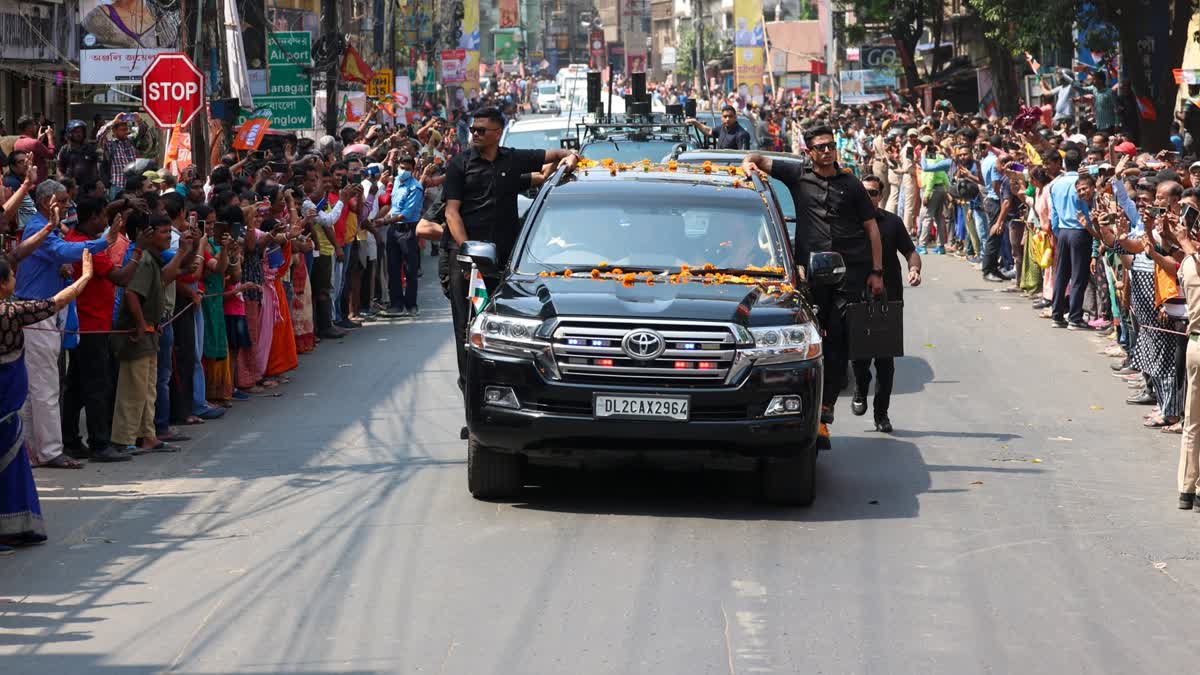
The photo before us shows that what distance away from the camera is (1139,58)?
1129 inches

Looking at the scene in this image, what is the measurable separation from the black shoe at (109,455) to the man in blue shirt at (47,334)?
0.24 metres

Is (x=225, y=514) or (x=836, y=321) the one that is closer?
(x=225, y=514)

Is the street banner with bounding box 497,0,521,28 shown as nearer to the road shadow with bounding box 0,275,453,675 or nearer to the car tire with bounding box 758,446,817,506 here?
the road shadow with bounding box 0,275,453,675

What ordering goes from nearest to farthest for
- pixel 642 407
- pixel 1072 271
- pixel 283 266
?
1. pixel 642 407
2. pixel 283 266
3. pixel 1072 271

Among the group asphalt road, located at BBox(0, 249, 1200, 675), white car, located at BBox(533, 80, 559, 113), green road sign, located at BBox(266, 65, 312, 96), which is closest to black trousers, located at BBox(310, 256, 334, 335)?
asphalt road, located at BBox(0, 249, 1200, 675)

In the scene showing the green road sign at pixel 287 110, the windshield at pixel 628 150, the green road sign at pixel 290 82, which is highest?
the green road sign at pixel 290 82

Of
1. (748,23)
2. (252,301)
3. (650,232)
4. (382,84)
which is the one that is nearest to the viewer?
(650,232)

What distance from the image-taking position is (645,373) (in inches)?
381

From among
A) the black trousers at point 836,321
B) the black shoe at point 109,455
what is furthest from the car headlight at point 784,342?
the black shoe at point 109,455

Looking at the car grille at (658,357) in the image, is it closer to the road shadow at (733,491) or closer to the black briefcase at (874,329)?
the road shadow at (733,491)

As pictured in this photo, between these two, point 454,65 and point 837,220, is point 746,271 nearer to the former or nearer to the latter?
point 837,220

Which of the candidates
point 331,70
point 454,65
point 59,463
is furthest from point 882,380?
point 454,65

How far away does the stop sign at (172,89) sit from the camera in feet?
63.3

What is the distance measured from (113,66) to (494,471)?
15081 mm
